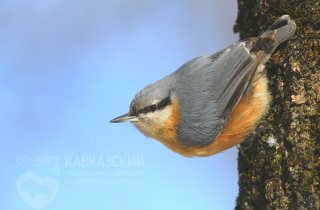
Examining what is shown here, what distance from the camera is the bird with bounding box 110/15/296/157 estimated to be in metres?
2.59

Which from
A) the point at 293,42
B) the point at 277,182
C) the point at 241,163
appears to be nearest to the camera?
the point at 277,182

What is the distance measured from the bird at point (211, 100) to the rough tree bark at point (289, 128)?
0.32 ft

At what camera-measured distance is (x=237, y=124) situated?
2.71m

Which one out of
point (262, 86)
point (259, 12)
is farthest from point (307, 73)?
point (259, 12)

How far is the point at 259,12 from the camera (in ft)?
8.34

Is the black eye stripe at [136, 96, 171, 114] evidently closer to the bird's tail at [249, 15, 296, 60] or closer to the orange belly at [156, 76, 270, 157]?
the orange belly at [156, 76, 270, 157]

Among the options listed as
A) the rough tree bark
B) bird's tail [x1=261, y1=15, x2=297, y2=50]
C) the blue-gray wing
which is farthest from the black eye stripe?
bird's tail [x1=261, y1=15, x2=297, y2=50]

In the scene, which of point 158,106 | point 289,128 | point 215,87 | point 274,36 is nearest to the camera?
point 289,128

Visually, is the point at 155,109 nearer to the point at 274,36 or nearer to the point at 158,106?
the point at 158,106

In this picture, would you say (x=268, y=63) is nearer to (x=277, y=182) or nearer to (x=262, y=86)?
(x=262, y=86)

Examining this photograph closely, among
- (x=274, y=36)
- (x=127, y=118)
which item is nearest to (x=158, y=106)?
(x=127, y=118)

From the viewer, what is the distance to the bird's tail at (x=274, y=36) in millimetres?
2342

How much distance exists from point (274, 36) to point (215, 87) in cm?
42

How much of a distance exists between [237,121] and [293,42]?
0.56 m
